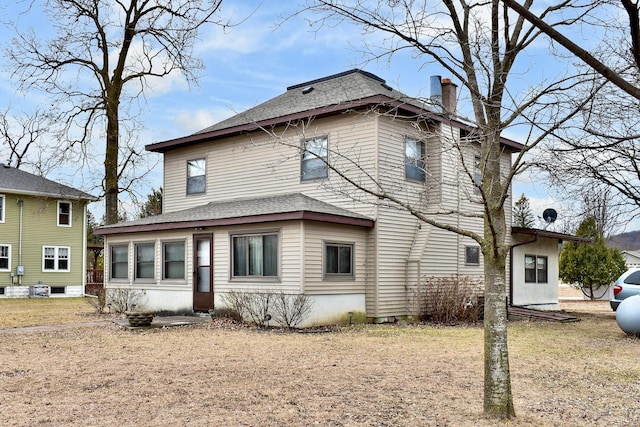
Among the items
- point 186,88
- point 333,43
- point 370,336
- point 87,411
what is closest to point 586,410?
point 333,43

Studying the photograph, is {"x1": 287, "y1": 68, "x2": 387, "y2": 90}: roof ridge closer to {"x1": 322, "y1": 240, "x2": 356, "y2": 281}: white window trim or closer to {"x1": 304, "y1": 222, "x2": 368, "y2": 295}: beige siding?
{"x1": 304, "y1": 222, "x2": 368, "y2": 295}: beige siding

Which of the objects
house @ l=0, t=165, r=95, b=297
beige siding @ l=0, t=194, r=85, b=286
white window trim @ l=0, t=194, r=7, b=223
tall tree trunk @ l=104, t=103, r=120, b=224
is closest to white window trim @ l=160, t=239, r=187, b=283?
tall tree trunk @ l=104, t=103, r=120, b=224

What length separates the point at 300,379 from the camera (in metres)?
8.02

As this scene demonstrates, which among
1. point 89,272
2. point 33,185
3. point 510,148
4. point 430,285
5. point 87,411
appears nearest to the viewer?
point 87,411

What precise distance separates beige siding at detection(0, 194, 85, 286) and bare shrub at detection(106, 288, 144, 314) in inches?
534

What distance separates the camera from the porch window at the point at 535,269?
70.3 feet

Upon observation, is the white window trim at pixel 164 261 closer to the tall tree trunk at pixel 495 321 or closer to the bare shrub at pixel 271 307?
the bare shrub at pixel 271 307

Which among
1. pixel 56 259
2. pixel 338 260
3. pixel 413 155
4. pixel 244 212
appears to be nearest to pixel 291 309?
pixel 338 260

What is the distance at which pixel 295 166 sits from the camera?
56.4ft

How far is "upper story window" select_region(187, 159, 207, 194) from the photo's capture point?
1944 cm

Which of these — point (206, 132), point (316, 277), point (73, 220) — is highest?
point (206, 132)

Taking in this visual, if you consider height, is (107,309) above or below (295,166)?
below

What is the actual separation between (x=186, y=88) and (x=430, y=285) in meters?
13.3

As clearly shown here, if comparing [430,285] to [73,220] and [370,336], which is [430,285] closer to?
[370,336]
